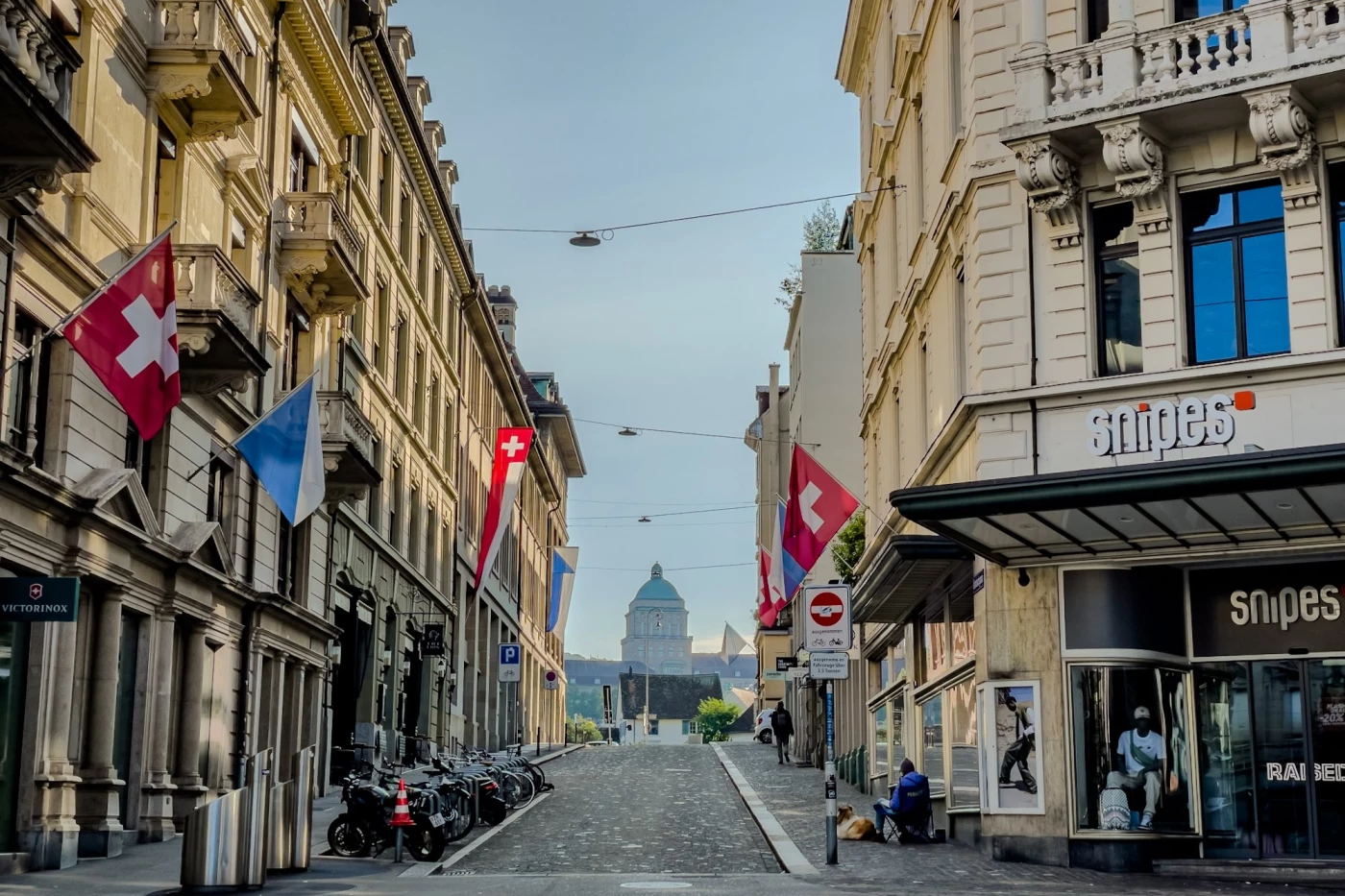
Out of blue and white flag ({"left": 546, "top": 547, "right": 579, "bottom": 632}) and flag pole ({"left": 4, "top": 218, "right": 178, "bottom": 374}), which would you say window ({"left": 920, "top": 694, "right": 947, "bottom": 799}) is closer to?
flag pole ({"left": 4, "top": 218, "right": 178, "bottom": 374})

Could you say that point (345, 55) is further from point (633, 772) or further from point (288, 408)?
point (633, 772)

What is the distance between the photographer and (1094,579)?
1980 centimetres

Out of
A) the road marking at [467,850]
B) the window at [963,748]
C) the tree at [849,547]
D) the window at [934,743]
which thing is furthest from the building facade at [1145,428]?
the tree at [849,547]

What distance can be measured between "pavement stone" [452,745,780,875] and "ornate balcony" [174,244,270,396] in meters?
7.67

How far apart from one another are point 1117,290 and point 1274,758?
19.0 ft

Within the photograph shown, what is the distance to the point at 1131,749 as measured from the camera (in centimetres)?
1936

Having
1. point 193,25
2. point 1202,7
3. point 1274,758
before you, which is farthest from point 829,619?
point 193,25

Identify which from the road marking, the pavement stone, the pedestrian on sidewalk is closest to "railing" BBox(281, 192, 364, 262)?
the road marking

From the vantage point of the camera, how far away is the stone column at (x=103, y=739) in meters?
A: 20.8

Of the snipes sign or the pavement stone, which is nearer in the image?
the snipes sign

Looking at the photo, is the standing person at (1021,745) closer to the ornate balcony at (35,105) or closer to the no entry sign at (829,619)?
the no entry sign at (829,619)

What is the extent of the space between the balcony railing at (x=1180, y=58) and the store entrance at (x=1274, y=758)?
264 inches

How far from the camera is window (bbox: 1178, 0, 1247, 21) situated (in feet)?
66.1

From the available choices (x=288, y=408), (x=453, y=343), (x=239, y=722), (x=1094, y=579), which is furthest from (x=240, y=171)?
(x=453, y=343)
